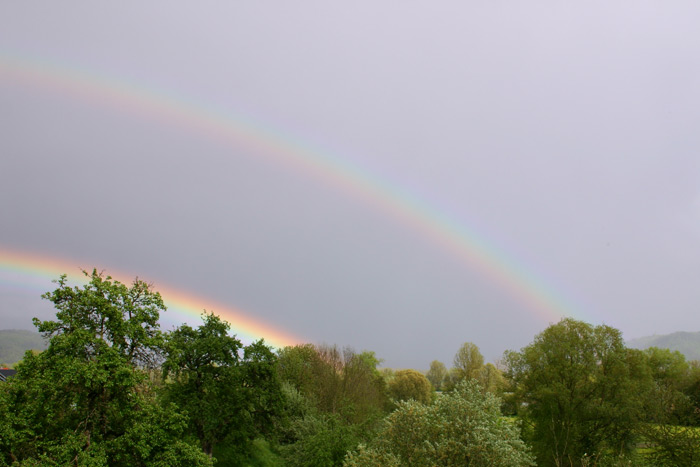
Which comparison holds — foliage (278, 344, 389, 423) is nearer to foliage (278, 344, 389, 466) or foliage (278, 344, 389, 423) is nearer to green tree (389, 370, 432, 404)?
foliage (278, 344, 389, 466)

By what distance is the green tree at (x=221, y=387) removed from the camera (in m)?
36.9

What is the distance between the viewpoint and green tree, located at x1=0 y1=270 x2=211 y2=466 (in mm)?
19797

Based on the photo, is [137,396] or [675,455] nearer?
[675,455]

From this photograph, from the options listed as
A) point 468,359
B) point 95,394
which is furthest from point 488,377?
point 95,394

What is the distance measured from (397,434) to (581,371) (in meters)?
26.0

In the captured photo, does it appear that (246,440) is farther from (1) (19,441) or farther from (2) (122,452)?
(1) (19,441)

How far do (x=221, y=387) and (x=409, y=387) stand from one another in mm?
67915

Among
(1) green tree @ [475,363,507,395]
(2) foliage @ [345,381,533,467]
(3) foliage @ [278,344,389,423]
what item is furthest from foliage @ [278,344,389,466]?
(1) green tree @ [475,363,507,395]

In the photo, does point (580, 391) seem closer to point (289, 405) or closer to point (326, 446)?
point (326, 446)

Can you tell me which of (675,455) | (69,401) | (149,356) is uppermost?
(149,356)

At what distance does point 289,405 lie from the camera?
48750 millimetres

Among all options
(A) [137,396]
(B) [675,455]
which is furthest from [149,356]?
(B) [675,455]

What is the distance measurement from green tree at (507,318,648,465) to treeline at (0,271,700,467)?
0.11 meters

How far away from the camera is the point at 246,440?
125ft
